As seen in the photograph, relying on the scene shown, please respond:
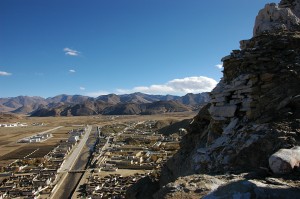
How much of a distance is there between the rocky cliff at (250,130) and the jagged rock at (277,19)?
0.25 feet

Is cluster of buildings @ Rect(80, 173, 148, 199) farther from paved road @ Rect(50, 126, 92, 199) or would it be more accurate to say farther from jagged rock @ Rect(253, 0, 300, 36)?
jagged rock @ Rect(253, 0, 300, 36)

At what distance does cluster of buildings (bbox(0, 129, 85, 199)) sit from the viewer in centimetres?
2853

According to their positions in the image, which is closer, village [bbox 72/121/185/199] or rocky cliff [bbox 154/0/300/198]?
rocky cliff [bbox 154/0/300/198]

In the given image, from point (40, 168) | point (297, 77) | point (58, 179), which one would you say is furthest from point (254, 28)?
point (40, 168)

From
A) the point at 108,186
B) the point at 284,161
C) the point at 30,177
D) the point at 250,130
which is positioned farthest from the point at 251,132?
the point at 30,177

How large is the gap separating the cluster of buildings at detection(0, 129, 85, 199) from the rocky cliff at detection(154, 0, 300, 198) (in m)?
20.4

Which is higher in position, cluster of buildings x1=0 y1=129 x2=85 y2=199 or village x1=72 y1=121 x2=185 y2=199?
village x1=72 y1=121 x2=185 y2=199

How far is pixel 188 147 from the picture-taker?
12.9 m

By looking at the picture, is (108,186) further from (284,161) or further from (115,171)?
(284,161)

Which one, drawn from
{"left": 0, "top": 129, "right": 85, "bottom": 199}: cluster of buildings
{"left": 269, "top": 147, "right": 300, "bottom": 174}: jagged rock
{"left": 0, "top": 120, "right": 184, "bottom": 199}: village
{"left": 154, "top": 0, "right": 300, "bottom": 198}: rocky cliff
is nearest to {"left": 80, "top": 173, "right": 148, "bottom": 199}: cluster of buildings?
{"left": 0, "top": 120, "right": 184, "bottom": 199}: village

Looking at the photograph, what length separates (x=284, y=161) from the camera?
6.24 metres

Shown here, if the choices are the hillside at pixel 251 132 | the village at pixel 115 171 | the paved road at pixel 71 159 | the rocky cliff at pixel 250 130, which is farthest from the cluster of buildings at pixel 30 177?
the rocky cliff at pixel 250 130

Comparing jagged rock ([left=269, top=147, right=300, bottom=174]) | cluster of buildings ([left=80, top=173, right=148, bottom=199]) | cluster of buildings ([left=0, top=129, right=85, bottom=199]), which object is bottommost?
cluster of buildings ([left=0, top=129, right=85, bottom=199])

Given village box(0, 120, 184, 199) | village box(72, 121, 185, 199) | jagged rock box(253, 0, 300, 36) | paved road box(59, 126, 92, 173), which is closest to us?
jagged rock box(253, 0, 300, 36)
